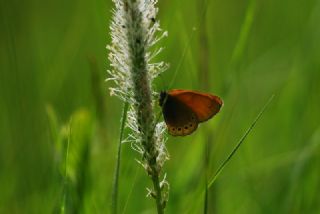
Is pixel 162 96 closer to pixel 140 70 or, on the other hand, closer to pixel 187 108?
pixel 187 108

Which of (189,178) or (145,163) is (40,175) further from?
(145,163)

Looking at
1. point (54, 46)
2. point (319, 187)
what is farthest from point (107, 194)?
point (54, 46)

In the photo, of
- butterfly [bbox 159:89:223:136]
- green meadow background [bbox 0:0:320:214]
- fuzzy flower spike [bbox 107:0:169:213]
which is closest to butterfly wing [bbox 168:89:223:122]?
butterfly [bbox 159:89:223:136]

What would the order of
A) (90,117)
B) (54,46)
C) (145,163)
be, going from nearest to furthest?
(145,163)
(90,117)
(54,46)

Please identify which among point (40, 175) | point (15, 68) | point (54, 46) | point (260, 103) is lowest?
point (54, 46)

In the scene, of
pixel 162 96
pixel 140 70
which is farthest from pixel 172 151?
pixel 140 70

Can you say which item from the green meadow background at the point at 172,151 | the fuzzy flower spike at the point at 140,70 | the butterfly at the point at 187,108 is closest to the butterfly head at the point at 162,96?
the butterfly at the point at 187,108
